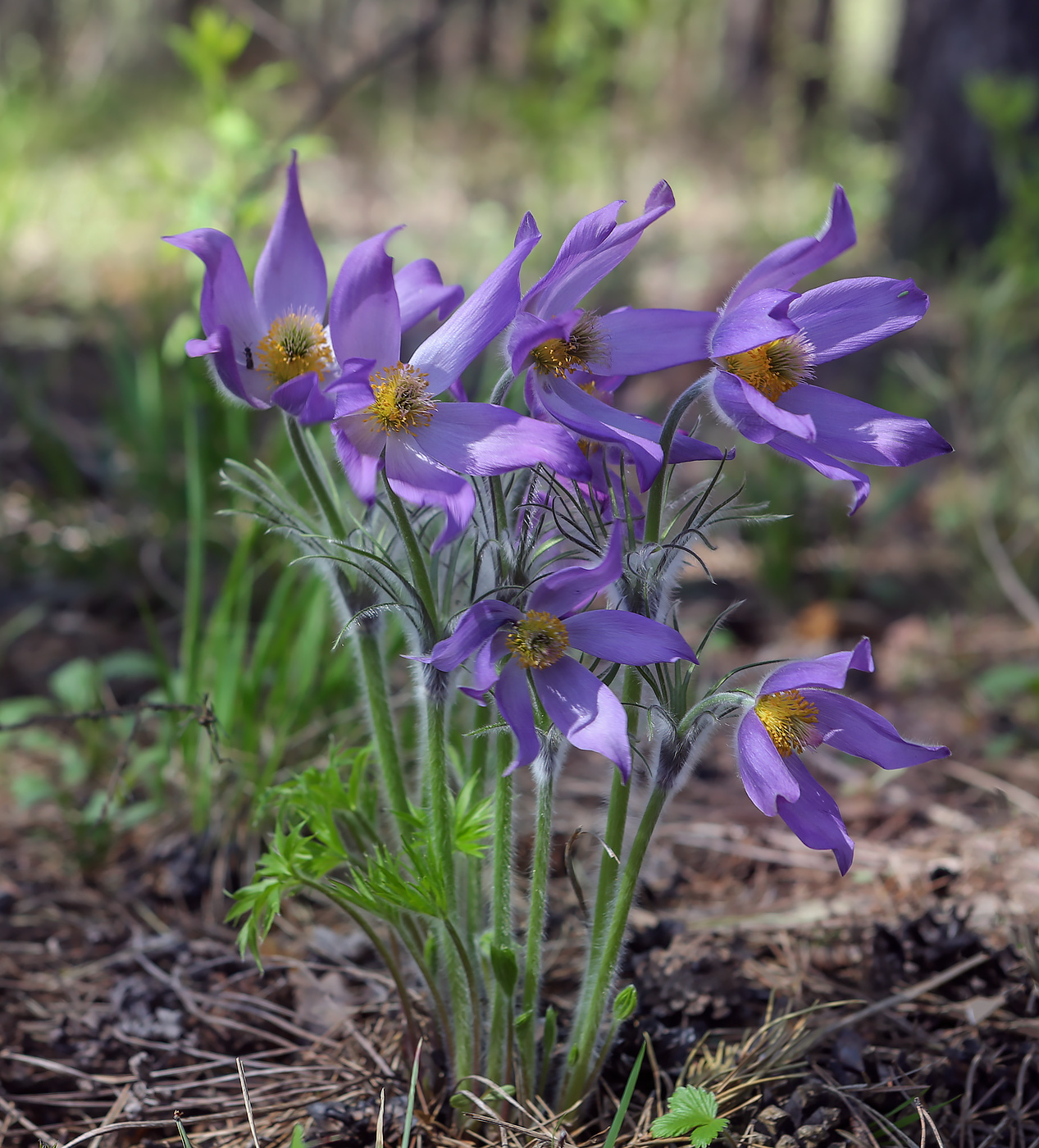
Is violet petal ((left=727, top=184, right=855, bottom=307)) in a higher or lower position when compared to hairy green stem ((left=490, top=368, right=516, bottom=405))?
higher

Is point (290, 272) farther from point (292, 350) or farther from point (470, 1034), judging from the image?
point (470, 1034)

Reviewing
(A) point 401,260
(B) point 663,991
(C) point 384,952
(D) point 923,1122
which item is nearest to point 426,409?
(C) point 384,952

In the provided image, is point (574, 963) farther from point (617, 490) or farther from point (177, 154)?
point (177, 154)

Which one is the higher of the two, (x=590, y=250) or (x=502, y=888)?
(x=590, y=250)

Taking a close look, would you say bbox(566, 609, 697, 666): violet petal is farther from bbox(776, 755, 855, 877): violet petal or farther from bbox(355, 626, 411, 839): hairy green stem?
bbox(355, 626, 411, 839): hairy green stem

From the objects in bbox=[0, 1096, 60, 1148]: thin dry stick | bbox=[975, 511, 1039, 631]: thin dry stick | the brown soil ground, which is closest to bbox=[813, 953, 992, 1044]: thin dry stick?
the brown soil ground

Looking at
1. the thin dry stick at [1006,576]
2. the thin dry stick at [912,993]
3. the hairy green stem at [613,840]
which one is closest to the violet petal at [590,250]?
the hairy green stem at [613,840]
